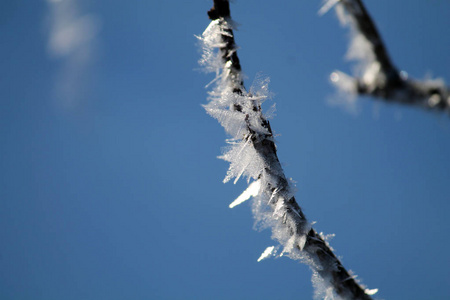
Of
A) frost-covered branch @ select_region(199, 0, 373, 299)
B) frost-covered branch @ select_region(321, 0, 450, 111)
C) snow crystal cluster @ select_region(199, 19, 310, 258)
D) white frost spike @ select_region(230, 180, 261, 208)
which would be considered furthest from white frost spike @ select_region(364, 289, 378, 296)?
frost-covered branch @ select_region(321, 0, 450, 111)

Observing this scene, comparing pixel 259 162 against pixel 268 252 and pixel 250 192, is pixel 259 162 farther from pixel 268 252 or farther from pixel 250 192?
pixel 268 252

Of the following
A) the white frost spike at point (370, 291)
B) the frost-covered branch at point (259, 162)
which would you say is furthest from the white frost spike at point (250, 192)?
the white frost spike at point (370, 291)

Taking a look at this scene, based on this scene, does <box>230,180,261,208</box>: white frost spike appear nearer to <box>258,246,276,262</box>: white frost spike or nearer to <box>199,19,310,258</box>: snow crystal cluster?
<box>199,19,310,258</box>: snow crystal cluster

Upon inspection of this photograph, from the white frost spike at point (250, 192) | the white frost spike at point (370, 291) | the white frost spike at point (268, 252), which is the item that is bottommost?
the white frost spike at point (370, 291)

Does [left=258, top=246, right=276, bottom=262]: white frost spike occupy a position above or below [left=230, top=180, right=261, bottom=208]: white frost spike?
below

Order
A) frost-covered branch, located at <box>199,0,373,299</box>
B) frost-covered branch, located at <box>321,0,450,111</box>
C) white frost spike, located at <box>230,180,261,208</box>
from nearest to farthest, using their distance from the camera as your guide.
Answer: frost-covered branch, located at <box>321,0,450,111</box> → frost-covered branch, located at <box>199,0,373,299</box> → white frost spike, located at <box>230,180,261,208</box>

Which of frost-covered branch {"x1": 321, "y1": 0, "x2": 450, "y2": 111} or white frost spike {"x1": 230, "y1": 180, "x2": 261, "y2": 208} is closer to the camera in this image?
frost-covered branch {"x1": 321, "y1": 0, "x2": 450, "y2": 111}

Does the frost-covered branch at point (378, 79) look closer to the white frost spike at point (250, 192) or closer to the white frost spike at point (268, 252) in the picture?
the white frost spike at point (250, 192)
